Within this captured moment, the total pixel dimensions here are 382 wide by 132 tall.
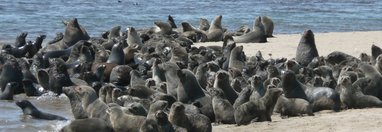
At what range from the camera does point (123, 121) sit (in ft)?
26.9

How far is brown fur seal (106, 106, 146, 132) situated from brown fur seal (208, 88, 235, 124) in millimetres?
1331

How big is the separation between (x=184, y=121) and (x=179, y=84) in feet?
6.68

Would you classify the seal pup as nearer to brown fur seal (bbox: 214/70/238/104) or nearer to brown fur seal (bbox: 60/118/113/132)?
brown fur seal (bbox: 60/118/113/132)

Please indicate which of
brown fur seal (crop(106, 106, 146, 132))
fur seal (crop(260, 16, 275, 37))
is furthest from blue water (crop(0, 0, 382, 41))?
brown fur seal (crop(106, 106, 146, 132))

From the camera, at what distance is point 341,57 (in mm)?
13750

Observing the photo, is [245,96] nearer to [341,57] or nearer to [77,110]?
[77,110]

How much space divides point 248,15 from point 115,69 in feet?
61.6

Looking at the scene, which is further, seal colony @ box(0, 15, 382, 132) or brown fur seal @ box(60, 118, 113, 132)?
seal colony @ box(0, 15, 382, 132)

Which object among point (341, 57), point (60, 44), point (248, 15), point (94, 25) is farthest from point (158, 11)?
point (341, 57)

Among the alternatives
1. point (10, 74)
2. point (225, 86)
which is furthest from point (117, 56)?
Answer: point (225, 86)

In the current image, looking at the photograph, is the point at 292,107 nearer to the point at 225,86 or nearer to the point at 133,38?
the point at 225,86

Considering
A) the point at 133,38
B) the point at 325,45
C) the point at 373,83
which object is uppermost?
the point at 373,83

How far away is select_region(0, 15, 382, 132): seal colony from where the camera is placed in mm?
8500

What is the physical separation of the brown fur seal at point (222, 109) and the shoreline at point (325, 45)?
21.5 feet
